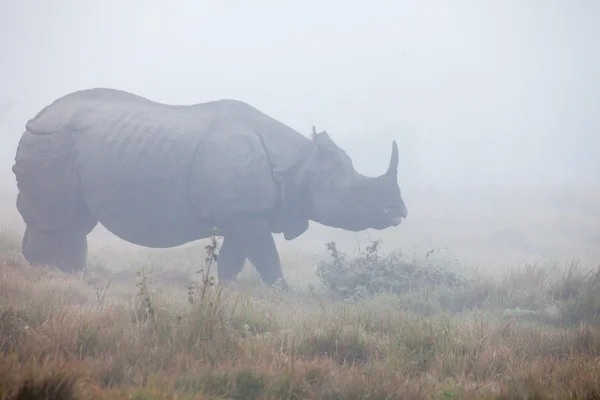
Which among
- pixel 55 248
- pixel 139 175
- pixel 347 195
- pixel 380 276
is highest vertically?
pixel 139 175

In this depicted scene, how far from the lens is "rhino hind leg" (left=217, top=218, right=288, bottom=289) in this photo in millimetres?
7320

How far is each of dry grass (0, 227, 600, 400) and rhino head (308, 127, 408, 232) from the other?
2394 millimetres

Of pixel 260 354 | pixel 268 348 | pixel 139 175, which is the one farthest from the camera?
pixel 139 175

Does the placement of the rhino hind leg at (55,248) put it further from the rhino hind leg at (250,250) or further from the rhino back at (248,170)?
the rhino hind leg at (250,250)

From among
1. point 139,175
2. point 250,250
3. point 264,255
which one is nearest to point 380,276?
point 264,255

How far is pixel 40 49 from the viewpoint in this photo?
4658 inches

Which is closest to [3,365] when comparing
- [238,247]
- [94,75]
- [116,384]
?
[116,384]

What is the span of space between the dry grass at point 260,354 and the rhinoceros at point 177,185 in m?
1.92

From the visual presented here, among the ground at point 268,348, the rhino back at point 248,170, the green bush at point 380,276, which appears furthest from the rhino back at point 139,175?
the green bush at point 380,276

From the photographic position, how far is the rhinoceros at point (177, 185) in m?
7.31

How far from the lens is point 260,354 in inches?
137

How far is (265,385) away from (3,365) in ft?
4.35

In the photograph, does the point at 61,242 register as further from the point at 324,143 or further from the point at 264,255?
the point at 324,143

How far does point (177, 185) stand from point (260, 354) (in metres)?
4.26
